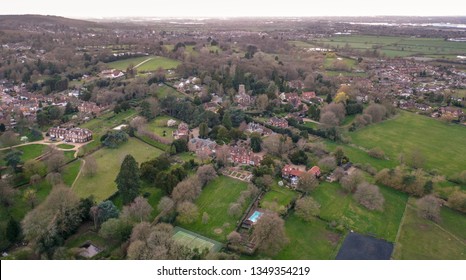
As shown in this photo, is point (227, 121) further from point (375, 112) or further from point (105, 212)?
point (105, 212)

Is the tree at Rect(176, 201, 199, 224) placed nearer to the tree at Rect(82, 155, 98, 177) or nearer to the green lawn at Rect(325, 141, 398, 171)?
the tree at Rect(82, 155, 98, 177)

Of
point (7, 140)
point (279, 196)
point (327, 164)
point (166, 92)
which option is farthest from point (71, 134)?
point (327, 164)

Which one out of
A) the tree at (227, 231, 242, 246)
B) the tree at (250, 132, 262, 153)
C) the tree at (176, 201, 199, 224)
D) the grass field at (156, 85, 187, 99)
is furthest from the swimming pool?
→ the grass field at (156, 85, 187, 99)

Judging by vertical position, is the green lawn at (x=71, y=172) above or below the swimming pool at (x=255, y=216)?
above

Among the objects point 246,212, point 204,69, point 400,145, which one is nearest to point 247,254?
point 246,212

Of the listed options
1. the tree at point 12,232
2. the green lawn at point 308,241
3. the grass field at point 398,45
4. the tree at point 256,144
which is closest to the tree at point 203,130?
the tree at point 256,144

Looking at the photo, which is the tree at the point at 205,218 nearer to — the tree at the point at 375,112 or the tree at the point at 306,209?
the tree at the point at 306,209
